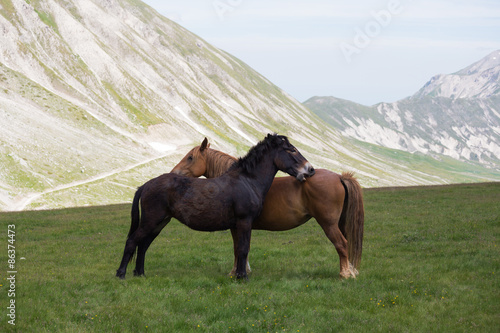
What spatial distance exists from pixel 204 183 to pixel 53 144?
75.2m

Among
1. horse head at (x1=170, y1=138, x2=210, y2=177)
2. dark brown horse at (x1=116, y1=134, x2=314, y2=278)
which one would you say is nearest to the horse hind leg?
dark brown horse at (x1=116, y1=134, x2=314, y2=278)

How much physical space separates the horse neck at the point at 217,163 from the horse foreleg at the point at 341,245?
361cm

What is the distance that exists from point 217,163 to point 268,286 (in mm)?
4592

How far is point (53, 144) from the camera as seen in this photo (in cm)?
8038

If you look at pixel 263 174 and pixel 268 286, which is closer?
pixel 268 286

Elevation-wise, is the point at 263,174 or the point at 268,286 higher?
the point at 263,174

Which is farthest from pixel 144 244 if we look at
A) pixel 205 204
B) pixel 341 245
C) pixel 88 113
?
pixel 88 113

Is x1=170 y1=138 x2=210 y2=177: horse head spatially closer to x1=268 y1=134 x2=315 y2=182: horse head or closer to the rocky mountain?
x1=268 y1=134 x2=315 y2=182: horse head

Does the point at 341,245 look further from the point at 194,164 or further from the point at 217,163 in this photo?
the point at 194,164

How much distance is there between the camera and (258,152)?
13.8 m

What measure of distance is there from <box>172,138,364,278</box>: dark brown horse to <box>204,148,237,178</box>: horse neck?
A: 5.54 ft

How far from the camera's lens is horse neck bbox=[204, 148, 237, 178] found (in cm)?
1493

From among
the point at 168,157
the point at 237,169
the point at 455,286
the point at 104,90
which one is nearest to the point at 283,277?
the point at 237,169

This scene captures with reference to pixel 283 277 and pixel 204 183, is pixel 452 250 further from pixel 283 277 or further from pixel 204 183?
pixel 204 183
